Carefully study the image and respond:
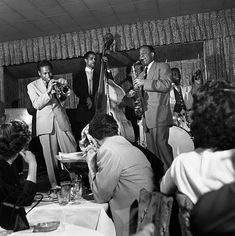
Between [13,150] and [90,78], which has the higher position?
[90,78]

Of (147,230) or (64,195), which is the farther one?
(64,195)

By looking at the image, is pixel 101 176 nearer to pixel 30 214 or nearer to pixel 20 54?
pixel 30 214

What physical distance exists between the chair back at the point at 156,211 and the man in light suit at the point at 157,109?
2562 mm

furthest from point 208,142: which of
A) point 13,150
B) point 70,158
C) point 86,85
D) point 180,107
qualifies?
point 86,85

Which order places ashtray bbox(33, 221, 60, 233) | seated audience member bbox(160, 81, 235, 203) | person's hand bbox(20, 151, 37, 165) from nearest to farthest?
seated audience member bbox(160, 81, 235, 203)
ashtray bbox(33, 221, 60, 233)
person's hand bbox(20, 151, 37, 165)

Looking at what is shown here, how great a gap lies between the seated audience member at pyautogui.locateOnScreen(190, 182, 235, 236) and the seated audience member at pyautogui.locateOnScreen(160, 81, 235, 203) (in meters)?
0.29

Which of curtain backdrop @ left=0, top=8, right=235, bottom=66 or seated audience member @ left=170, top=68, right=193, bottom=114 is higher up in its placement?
curtain backdrop @ left=0, top=8, right=235, bottom=66

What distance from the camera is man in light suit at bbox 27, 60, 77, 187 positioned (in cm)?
426

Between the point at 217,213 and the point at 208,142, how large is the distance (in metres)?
0.48

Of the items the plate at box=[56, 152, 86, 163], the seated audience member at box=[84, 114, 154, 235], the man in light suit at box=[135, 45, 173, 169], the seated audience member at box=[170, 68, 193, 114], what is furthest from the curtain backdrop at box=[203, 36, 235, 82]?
the seated audience member at box=[84, 114, 154, 235]

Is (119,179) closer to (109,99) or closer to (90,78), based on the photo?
(109,99)

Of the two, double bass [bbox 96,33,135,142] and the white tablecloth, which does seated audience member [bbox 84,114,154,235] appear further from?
double bass [bbox 96,33,135,142]

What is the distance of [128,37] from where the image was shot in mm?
6043

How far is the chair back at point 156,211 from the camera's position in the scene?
1.35m
